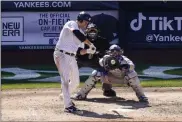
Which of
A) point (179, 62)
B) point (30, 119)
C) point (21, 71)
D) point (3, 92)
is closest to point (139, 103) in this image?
point (30, 119)

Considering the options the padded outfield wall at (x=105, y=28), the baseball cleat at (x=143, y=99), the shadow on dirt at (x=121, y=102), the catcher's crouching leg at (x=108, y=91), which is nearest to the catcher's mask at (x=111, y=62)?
the shadow on dirt at (x=121, y=102)

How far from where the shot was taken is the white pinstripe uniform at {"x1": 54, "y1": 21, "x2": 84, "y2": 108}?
10344 millimetres

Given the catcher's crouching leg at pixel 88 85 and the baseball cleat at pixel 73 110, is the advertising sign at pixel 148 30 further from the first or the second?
the baseball cleat at pixel 73 110

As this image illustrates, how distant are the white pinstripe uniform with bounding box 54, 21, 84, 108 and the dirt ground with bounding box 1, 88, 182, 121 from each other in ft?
1.49

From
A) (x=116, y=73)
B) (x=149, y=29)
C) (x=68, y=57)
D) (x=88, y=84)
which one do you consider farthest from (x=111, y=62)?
(x=149, y=29)

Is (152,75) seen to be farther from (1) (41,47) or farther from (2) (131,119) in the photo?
(2) (131,119)

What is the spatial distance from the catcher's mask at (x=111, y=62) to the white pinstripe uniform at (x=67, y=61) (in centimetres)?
115

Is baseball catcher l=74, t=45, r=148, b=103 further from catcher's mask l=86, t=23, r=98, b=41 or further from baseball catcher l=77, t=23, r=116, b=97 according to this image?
catcher's mask l=86, t=23, r=98, b=41

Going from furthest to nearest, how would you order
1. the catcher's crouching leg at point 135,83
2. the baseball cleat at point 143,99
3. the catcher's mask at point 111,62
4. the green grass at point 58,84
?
the green grass at point 58,84
the baseball cleat at point 143,99
the catcher's crouching leg at point 135,83
the catcher's mask at point 111,62

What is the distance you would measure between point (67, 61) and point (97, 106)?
130 cm

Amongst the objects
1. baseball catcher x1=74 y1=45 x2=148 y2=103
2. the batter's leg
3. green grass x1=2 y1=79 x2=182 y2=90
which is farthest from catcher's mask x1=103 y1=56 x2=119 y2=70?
green grass x1=2 y1=79 x2=182 y2=90

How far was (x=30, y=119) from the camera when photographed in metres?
9.69

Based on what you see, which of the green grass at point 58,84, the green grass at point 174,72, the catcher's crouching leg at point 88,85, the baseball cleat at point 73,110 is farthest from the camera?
the green grass at point 174,72

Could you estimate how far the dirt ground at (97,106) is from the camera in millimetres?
9922
